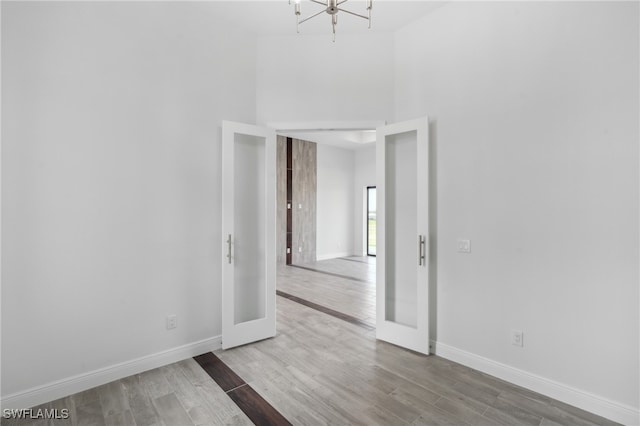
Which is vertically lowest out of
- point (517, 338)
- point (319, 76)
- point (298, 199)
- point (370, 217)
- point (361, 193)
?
point (517, 338)

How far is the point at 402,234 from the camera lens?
330cm

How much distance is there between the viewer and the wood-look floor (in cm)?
203

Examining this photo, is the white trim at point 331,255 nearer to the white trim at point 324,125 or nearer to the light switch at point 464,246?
the white trim at point 324,125

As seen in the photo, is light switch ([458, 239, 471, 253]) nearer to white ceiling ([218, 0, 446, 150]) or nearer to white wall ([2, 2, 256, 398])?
white ceiling ([218, 0, 446, 150])

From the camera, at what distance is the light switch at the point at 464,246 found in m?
2.79

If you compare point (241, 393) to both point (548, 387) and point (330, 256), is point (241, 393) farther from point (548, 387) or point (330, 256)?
point (330, 256)

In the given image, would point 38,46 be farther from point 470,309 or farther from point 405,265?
point 470,309

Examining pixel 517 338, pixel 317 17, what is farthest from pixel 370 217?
pixel 517 338

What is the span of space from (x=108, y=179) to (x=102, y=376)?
159cm

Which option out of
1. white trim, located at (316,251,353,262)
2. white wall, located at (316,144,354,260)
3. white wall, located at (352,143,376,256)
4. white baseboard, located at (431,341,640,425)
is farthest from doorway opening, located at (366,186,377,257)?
white baseboard, located at (431,341,640,425)

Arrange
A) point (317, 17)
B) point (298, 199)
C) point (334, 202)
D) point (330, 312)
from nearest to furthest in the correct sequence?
point (317, 17) < point (330, 312) < point (298, 199) < point (334, 202)

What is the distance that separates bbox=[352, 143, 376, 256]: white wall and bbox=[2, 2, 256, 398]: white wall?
6.78m

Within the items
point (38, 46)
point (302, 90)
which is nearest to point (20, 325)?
point (38, 46)

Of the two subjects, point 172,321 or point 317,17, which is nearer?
point 172,321
